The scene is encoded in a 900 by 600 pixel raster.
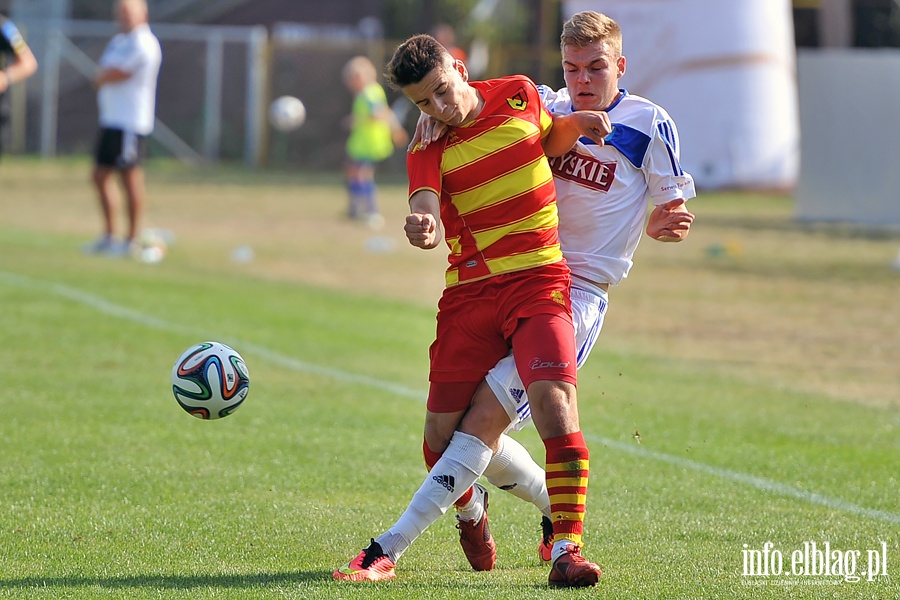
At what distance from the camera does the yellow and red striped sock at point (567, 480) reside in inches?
182

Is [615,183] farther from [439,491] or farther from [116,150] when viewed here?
[116,150]

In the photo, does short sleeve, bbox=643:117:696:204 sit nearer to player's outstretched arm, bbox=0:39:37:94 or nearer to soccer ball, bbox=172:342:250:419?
soccer ball, bbox=172:342:250:419

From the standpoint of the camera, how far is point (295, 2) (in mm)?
36000

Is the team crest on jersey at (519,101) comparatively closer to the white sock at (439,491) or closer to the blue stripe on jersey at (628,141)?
→ the blue stripe on jersey at (628,141)

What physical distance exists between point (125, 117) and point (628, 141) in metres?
10.6

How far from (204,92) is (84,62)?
293 centimetres

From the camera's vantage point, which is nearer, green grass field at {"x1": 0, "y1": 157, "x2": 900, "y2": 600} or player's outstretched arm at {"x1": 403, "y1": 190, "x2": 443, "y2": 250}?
player's outstretched arm at {"x1": 403, "y1": 190, "x2": 443, "y2": 250}

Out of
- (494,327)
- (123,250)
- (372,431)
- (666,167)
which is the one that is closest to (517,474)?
(494,327)

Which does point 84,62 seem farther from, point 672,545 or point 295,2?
point 672,545

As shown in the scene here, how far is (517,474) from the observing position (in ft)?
16.6

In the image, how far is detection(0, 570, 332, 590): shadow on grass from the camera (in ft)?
14.6

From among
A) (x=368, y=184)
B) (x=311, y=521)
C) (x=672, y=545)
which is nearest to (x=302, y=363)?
(x=311, y=521)

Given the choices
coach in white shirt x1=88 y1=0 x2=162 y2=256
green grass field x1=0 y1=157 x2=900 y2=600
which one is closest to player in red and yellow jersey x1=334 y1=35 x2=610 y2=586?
green grass field x1=0 y1=157 x2=900 y2=600

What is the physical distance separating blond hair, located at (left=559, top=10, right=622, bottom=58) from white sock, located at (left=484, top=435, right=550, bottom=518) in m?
1.51
